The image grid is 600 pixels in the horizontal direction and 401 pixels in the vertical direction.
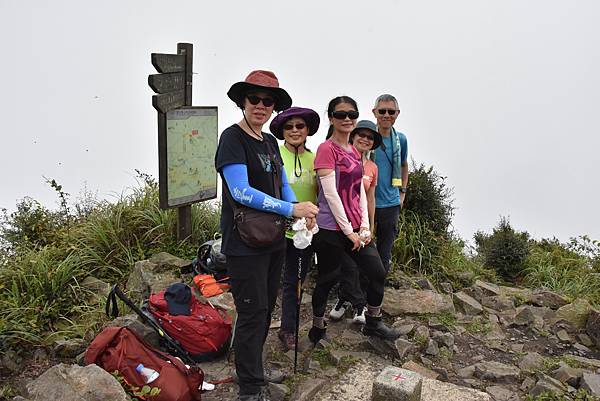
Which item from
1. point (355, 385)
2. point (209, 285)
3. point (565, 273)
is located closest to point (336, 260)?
point (355, 385)

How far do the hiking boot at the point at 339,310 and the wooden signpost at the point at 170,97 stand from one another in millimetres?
2180

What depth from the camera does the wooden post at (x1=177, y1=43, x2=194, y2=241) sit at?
5.73 meters

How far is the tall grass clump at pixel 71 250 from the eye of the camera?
4.32 meters

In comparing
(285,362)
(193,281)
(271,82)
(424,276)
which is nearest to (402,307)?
(424,276)

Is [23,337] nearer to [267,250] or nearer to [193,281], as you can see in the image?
[193,281]

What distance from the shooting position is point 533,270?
820 centimetres

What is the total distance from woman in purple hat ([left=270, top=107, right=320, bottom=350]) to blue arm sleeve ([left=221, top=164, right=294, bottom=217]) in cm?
94

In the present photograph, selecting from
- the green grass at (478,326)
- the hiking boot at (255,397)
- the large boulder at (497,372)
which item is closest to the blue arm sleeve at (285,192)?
the hiking boot at (255,397)

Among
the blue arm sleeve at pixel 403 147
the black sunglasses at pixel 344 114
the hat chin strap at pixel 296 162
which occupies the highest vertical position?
the black sunglasses at pixel 344 114

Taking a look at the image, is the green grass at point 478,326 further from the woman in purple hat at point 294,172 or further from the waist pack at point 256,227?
the waist pack at point 256,227

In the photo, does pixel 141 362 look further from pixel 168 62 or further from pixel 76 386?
pixel 168 62

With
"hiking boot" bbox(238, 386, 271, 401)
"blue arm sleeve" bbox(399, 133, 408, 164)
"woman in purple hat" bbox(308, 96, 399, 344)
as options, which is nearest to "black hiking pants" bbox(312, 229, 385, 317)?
"woman in purple hat" bbox(308, 96, 399, 344)

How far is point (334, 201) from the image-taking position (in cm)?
366

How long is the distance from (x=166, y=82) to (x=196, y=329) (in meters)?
2.85
